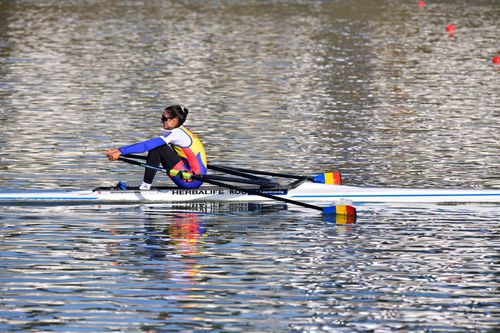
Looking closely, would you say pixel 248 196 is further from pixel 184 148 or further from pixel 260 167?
pixel 260 167

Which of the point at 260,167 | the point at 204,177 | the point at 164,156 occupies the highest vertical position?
the point at 164,156

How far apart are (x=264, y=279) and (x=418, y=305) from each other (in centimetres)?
185

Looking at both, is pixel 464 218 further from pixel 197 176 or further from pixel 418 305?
pixel 418 305

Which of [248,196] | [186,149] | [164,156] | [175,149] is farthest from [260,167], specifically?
[164,156]

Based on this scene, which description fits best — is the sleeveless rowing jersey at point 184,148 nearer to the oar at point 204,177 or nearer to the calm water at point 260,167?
the oar at point 204,177

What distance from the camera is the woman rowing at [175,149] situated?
18.9 m

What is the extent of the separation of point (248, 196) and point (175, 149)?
1185 mm

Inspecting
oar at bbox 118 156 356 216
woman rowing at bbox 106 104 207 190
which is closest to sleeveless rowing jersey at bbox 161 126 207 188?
woman rowing at bbox 106 104 207 190

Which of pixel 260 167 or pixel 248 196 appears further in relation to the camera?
pixel 260 167

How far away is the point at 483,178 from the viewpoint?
71.0 ft

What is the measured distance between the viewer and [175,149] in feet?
63.3

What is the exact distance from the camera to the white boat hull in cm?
1923

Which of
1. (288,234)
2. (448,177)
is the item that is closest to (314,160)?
(448,177)

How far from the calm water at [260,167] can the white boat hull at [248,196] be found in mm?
209
